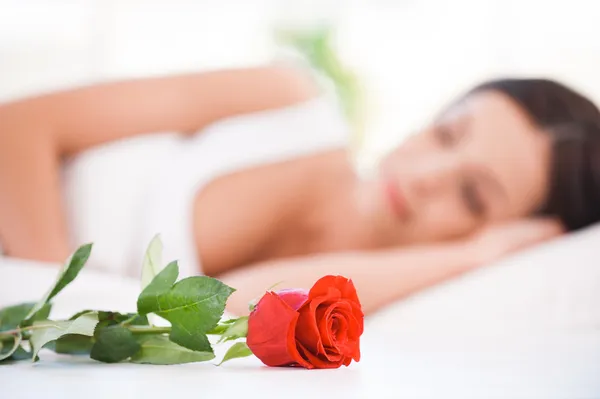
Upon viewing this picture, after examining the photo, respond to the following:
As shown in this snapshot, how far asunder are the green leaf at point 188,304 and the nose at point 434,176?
2.98ft

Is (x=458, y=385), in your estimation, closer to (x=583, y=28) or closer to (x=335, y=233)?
(x=335, y=233)

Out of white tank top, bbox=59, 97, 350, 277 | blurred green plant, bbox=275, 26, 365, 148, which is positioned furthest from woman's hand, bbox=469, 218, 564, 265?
blurred green plant, bbox=275, 26, 365, 148

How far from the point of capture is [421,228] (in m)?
1.31

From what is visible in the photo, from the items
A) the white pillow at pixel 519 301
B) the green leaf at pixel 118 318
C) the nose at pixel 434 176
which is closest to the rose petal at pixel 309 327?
the green leaf at pixel 118 318

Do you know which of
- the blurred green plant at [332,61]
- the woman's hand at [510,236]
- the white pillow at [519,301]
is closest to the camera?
the white pillow at [519,301]

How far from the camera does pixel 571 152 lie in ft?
4.20

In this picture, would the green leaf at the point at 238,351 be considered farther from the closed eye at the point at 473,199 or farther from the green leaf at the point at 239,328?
the closed eye at the point at 473,199

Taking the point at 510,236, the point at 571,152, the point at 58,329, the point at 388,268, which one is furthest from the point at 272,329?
the point at 571,152

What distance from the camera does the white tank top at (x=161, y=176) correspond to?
1.22 meters

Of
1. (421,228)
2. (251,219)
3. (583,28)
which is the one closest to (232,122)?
(251,219)

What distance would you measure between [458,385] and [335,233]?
0.91 m

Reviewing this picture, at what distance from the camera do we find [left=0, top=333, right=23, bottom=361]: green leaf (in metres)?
0.46

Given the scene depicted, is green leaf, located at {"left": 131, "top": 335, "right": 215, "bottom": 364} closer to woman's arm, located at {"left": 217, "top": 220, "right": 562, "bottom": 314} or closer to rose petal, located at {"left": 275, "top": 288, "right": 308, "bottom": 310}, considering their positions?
rose petal, located at {"left": 275, "top": 288, "right": 308, "bottom": 310}

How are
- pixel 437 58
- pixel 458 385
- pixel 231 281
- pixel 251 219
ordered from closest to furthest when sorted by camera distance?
pixel 458 385, pixel 231 281, pixel 251 219, pixel 437 58
